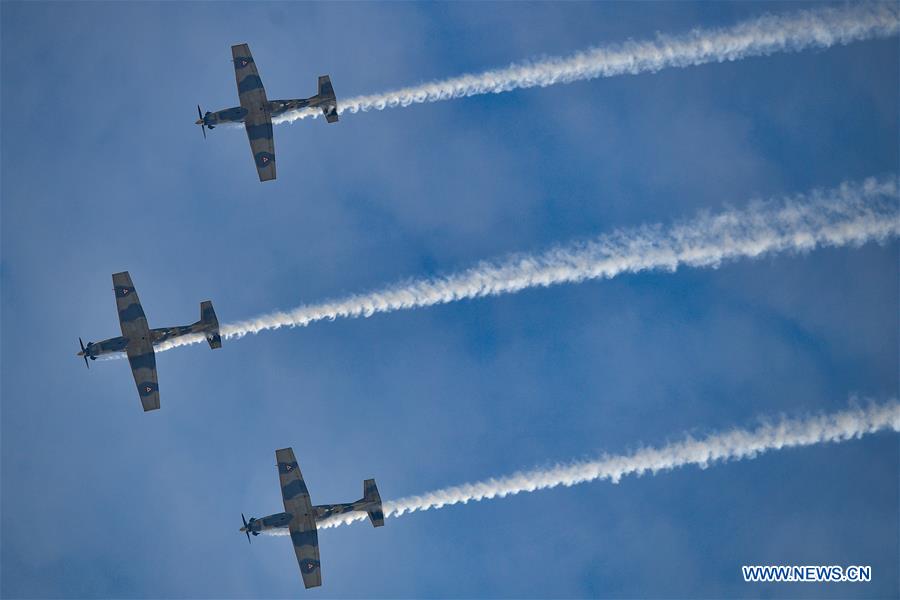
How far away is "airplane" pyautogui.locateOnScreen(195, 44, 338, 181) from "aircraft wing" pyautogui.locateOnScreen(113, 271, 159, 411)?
8.56 meters

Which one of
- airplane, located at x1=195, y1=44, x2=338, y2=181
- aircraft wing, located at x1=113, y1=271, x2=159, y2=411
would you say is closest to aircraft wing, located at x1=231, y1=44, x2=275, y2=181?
airplane, located at x1=195, y1=44, x2=338, y2=181

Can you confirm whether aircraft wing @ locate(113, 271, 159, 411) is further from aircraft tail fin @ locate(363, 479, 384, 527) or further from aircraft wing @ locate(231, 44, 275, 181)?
aircraft tail fin @ locate(363, 479, 384, 527)

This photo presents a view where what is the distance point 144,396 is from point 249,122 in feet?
47.7

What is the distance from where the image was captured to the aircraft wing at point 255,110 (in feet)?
202

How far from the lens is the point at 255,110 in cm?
6200

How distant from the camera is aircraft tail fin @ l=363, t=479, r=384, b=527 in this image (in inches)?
2308

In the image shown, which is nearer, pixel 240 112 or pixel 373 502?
pixel 373 502

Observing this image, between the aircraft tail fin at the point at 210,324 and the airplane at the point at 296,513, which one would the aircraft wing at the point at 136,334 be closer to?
the aircraft tail fin at the point at 210,324

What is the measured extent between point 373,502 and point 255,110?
2010cm

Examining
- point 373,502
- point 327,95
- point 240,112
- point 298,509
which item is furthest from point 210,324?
point 327,95

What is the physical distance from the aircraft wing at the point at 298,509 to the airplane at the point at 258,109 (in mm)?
14167

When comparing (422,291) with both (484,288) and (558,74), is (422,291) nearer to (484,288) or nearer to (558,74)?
(484,288)

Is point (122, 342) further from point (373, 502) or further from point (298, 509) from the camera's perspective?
point (373, 502)

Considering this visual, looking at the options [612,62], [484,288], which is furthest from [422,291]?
[612,62]
